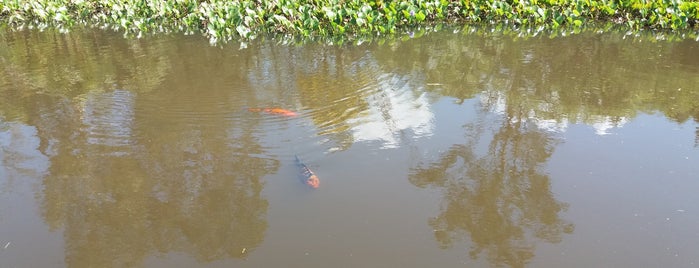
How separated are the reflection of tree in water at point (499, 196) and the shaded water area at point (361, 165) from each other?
1 cm

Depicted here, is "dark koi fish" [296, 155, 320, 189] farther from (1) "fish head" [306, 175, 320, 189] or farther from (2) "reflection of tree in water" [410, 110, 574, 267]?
(2) "reflection of tree in water" [410, 110, 574, 267]

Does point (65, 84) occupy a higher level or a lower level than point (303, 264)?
higher

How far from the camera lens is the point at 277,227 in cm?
281

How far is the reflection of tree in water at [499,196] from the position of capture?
2635 mm

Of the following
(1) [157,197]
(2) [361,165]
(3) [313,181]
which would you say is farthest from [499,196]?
(1) [157,197]

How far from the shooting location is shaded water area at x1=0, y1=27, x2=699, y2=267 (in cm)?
264

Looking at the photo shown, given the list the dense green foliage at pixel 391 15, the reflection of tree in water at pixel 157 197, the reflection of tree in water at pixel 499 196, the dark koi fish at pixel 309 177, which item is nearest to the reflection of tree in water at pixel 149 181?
the reflection of tree in water at pixel 157 197

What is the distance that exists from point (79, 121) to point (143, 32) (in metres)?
5.18

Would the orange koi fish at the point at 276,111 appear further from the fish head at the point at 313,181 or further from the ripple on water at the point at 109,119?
the fish head at the point at 313,181

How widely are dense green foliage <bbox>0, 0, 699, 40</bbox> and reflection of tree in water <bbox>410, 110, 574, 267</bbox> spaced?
4898 millimetres

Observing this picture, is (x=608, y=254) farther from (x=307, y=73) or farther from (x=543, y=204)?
(x=307, y=73)

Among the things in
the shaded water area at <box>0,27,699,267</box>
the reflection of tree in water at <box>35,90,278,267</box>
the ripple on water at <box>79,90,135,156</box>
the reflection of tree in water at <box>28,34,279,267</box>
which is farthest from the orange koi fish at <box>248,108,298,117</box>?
the ripple on water at <box>79,90,135,156</box>

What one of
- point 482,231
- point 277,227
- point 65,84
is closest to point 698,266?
point 482,231

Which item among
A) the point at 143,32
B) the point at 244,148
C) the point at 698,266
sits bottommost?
the point at 698,266
